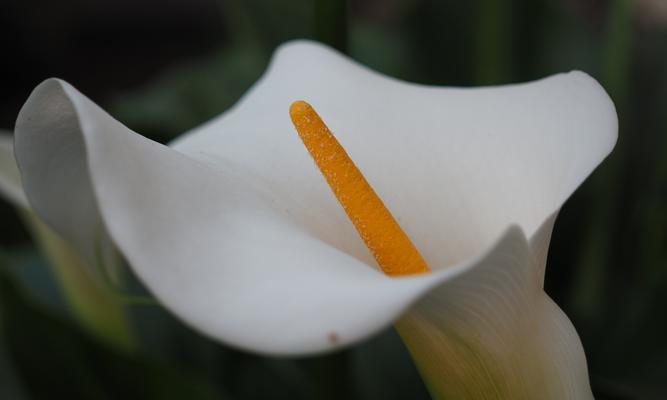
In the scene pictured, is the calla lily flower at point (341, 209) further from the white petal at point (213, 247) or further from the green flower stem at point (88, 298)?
the green flower stem at point (88, 298)

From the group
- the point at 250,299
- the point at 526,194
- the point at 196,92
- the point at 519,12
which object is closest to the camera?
the point at 250,299

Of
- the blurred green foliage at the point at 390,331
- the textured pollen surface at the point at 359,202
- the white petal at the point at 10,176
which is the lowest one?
the blurred green foliage at the point at 390,331

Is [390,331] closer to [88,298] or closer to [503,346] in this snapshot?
[88,298]

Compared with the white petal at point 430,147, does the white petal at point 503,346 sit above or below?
below

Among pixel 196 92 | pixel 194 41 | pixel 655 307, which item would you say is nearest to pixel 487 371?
pixel 655 307

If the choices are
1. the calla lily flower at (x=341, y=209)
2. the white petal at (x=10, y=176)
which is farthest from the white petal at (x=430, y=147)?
the white petal at (x=10, y=176)

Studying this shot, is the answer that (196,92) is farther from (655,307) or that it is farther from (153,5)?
(153,5)

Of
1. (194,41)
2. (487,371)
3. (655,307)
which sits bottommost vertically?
(194,41)

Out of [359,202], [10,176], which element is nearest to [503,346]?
[359,202]
